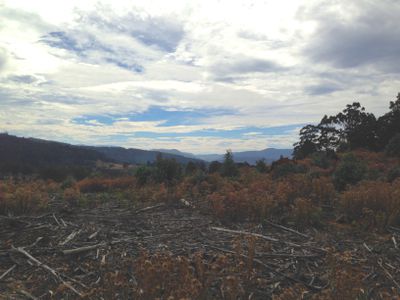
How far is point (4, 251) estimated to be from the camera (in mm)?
4852

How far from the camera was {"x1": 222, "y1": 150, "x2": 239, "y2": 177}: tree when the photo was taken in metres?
15.3

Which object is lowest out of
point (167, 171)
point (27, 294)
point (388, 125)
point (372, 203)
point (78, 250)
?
point (27, 294)

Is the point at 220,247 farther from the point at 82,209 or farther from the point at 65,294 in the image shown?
the point at 82,209

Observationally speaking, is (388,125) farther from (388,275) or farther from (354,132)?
(388,275)

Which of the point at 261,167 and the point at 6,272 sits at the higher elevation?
the point at 261,167

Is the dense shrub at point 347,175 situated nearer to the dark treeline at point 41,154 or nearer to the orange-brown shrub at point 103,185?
the orange-brown shrub at point 103,185

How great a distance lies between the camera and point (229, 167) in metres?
15.4

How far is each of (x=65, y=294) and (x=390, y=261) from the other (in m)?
3.78

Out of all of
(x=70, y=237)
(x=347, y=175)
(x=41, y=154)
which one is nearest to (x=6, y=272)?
(x=70, y=237)

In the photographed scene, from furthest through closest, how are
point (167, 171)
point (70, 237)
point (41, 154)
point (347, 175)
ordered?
1. point (41, 154)
2. point (167, 171)
3. point (347, 175)
4. point (70, 237)

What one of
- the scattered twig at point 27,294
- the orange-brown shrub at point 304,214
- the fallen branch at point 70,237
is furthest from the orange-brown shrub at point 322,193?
Result: the scattered twig at point 27,294

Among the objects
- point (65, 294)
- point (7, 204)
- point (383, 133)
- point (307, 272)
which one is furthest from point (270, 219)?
point (383, 133)

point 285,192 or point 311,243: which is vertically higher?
point 285,192

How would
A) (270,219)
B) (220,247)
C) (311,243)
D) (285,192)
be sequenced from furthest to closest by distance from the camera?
(285,192) → (270,219) → (311,243) → (220,247)
